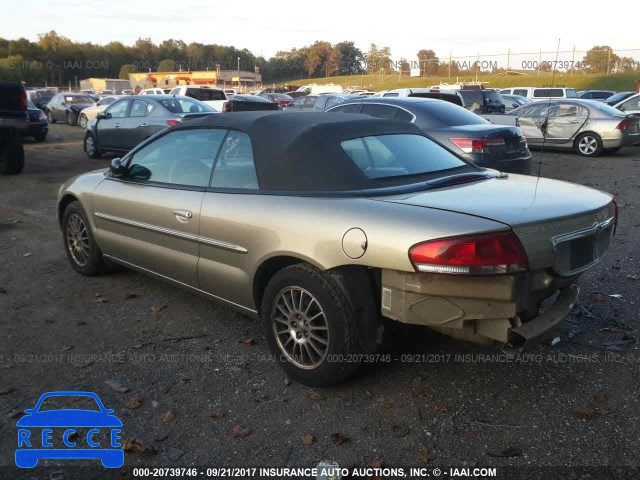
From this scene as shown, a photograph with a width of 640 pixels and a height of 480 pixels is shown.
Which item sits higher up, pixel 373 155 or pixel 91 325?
pixel 373 155

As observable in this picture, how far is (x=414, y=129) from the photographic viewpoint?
4.48 metres

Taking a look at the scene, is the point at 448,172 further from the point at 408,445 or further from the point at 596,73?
the point at 596,73

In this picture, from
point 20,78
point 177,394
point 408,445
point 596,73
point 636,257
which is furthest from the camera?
point 20,78

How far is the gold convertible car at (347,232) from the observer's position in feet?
9.70

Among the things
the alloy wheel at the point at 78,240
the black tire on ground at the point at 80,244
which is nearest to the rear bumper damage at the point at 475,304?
the black tire on ground at the point at 80,244

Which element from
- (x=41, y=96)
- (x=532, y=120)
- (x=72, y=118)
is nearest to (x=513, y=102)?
(x=532, y=120)

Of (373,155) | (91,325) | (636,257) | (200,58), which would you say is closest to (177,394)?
(91,325)

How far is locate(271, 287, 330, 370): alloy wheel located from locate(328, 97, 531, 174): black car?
5.26m

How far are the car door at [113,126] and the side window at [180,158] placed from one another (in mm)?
9385

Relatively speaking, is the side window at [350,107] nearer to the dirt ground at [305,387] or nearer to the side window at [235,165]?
the dirt ground at [305,387]

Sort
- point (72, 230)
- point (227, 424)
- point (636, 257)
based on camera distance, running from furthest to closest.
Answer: point (636, 257) < point (72, 230) < point (227, 424)

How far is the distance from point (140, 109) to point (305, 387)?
36.9ft

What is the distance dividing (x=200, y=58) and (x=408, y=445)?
116587 millimetres

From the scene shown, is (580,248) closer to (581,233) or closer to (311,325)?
(581,233)
